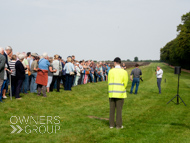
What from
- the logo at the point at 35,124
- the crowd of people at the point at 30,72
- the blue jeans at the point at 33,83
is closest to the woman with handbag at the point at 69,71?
the crowd of people at the point at 30,72

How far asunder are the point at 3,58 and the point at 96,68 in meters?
15.9

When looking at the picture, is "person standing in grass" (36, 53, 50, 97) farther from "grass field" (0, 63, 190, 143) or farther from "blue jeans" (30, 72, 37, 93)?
"blue jeans" (30, 72, 37, 93)

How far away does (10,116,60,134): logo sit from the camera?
326 inches

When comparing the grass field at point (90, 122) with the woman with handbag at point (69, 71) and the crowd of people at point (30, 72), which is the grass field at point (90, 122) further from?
the woman with handbag at point (69, 71)

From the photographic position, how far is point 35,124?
9.05 metres

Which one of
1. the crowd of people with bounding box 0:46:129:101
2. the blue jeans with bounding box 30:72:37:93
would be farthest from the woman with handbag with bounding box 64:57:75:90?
the blue jeans with bounding box 30:72:37:93

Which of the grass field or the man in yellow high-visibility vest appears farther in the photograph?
the man in yellow high-visibility vest

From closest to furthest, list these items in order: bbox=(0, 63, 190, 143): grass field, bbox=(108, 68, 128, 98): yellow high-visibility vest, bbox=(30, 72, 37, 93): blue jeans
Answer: bbox=(0, 63, 190, 143): grass field
bbox=(108, 68, 128, 98): yellow high-visibility vest
bbox=(30, 72, 37, 93): blue jeans

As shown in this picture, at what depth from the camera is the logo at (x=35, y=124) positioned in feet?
27.1

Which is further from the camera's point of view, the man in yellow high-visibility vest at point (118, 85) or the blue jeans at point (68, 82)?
the blue jeans at point (68, 82)

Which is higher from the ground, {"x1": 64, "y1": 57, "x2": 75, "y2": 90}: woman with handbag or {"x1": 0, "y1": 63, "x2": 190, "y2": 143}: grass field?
{"x1": 64, "y1": 57, "x2": 75, "y2": 90}: woman with handbag

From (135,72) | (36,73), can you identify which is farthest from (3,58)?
(135,72)

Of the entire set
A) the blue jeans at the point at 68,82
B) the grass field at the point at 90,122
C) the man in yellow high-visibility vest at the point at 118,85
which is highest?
the man in yellow high-visibility vest at the point at 118,85

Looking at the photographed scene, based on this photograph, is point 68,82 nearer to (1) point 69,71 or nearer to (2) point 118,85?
(1) point 69,71
